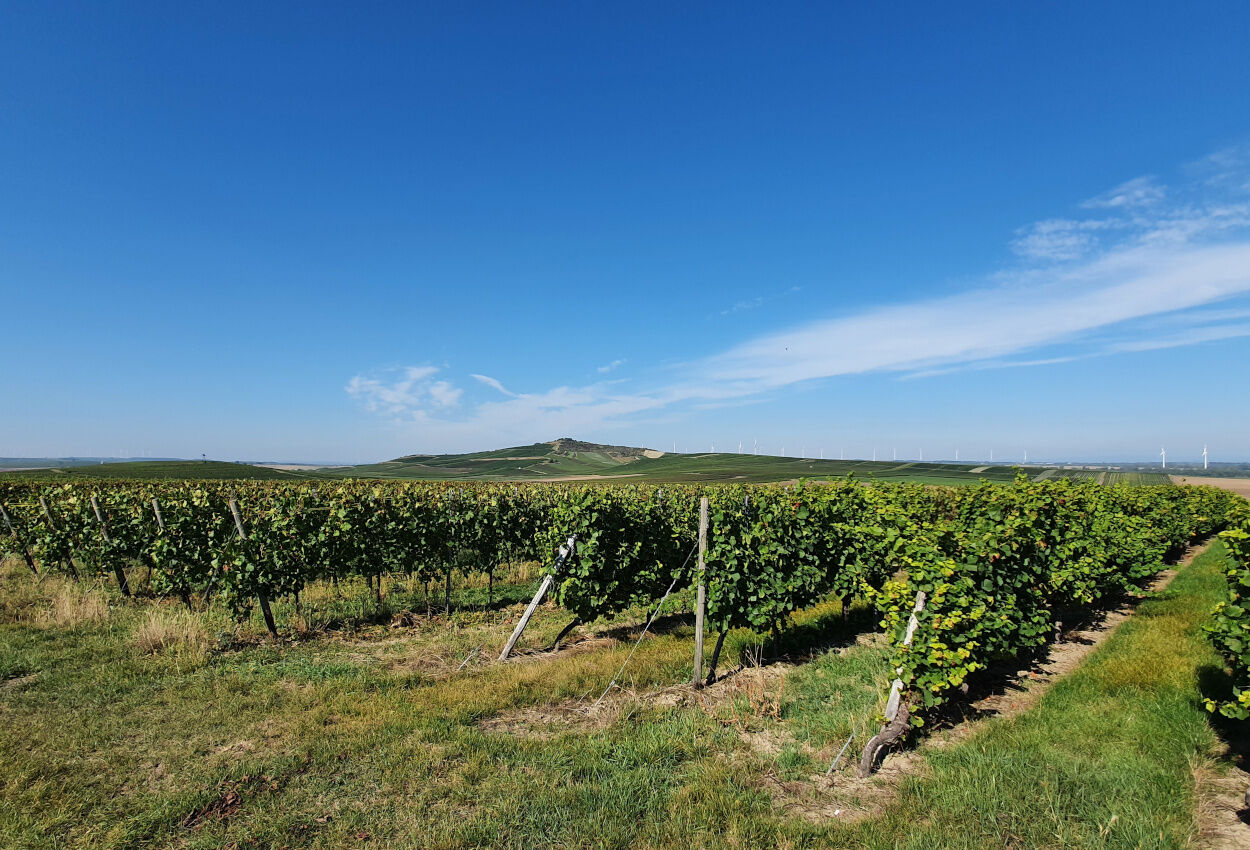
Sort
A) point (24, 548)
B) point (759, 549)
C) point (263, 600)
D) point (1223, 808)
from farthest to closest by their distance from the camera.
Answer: point (24, 548)
point (263, 600)
point (759, 549)
point (1223, 808)

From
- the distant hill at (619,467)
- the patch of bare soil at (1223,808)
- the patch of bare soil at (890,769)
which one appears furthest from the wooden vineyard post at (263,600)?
the distant hill at (619,467)

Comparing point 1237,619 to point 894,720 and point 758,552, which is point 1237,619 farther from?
point 758,552

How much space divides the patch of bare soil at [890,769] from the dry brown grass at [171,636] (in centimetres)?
851

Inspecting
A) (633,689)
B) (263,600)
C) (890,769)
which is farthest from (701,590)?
(263,600)

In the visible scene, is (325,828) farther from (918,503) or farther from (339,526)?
(918,503)

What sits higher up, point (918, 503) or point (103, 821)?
point (918, 503)

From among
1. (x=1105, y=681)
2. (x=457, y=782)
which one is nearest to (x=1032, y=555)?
(x=1105, y=681)

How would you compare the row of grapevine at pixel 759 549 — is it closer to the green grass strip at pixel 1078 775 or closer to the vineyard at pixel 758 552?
the vineyard at pixel 758 552

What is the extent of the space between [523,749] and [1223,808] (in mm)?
5760

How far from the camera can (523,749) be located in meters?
5.42

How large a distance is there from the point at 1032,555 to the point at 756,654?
13.4 feet

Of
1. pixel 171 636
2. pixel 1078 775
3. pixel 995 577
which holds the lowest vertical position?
pixel 171 636

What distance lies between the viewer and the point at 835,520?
390 inches

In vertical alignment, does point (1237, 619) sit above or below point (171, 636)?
above
